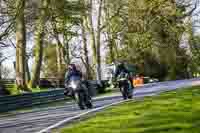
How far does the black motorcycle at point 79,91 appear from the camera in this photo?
20.2m

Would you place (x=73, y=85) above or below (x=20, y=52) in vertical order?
below

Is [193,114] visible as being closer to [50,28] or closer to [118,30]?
[50,28]

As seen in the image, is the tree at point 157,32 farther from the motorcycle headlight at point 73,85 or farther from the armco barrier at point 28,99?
the motorcycle headlight at point 73,85

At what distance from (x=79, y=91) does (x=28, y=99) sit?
6432 millimetres

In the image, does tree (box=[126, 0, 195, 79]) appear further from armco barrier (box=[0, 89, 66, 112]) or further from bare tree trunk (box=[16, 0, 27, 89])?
armco barrier (box=[0, 89, 66, 112])

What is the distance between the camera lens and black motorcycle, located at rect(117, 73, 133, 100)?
2452 centimetres

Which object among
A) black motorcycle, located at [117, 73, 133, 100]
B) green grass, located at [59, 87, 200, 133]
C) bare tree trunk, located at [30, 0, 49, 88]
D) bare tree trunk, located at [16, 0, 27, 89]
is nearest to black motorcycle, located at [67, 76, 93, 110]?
green grass, located at [59, 87, 200, 133]

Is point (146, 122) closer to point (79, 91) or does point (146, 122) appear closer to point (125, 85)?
point (79, 91)

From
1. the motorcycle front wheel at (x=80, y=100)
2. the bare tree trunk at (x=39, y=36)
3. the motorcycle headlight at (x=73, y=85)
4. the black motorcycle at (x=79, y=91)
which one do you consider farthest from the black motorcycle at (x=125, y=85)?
the bare tree trunk at (x=39, y=36)

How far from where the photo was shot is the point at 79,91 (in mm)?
20375

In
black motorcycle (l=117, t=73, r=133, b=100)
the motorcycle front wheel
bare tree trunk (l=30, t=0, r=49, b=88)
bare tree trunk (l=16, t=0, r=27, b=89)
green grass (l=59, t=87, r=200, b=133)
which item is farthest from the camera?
bare tree trunk (l=16, t=0, r=27, b=89)

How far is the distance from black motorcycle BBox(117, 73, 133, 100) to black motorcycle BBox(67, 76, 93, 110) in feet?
13.6

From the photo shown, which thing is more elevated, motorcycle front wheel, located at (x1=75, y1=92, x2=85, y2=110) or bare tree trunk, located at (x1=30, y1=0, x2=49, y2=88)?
bare tree trunk, located at (x1=30, y1=0, x2=49, y2=88)

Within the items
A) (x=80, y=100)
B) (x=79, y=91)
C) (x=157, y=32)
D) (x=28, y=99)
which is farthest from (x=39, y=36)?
(x=157, y=32)
